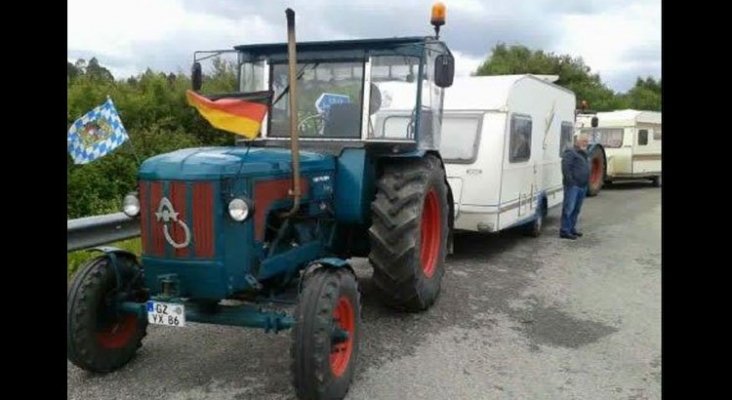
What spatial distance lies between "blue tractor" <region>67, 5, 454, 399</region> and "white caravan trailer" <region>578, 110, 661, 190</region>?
1283 cm

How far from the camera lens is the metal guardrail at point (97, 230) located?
16.9 ft

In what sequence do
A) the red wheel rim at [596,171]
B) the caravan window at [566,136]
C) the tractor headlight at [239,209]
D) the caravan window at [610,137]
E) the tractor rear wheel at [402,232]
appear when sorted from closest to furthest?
the tractor headlight at [239,209]
the tractor rear wheel at [402,232]
the caravan window at [566,136]
the red wheel rim at [596,171]
the caravan window at [610,137]

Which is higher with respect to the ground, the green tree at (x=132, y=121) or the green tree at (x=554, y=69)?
the green tree at (x=554, y=69)

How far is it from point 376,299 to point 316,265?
81.6 inches

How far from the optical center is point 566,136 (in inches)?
452

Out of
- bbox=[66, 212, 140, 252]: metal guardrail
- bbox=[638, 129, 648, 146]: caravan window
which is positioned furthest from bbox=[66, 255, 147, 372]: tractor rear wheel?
bbox=[638, 129, 648, 146]: caravan window

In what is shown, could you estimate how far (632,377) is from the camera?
4.52 meters

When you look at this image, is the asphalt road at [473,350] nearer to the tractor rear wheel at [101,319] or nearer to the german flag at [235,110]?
the tractor rear wheel at [101,319]

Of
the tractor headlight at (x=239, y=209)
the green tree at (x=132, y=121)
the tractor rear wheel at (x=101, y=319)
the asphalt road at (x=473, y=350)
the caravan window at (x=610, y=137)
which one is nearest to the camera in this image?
the tractor headlight at (x=239, y=209)

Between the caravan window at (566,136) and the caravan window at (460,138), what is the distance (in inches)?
138

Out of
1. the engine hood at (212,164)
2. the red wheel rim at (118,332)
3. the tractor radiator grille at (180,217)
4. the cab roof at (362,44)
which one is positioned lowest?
the red wheel rim at (118,332)

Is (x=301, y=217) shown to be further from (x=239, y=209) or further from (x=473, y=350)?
(x=473, y=350)

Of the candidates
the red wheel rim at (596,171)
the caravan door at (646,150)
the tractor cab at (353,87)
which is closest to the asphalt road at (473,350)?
the tractor cab at (353,87)

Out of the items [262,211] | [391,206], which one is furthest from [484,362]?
[262,211]
